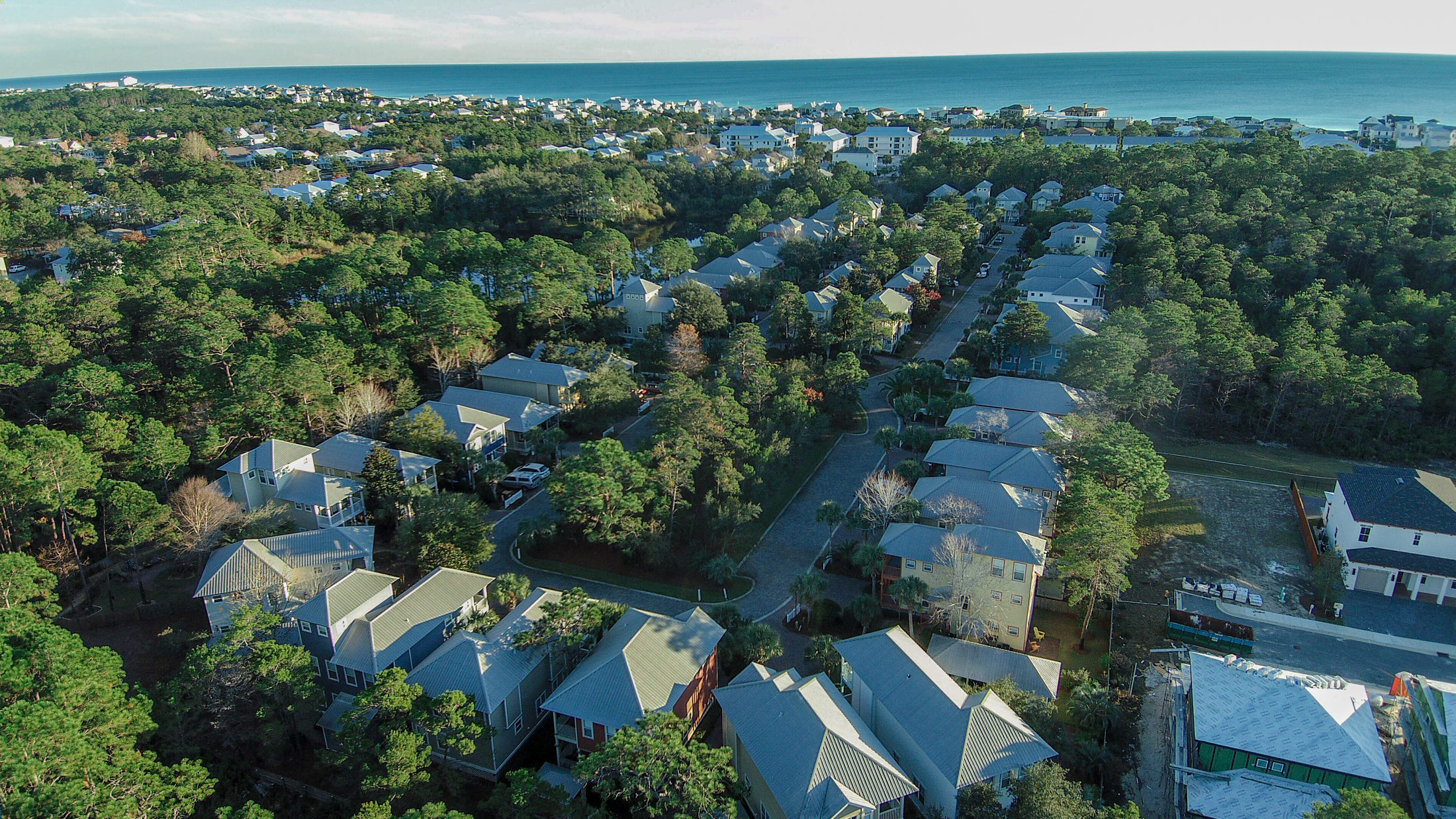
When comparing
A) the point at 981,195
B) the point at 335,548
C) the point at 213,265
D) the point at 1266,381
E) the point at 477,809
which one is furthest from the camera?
the point at 981,195

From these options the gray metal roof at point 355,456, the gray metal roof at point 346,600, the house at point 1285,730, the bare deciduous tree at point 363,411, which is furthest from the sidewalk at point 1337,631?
the bare deciduous tree at point 363,411

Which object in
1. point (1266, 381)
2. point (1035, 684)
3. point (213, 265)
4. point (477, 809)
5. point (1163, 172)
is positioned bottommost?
point (477, 809)

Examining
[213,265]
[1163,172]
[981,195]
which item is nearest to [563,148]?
[981,195]

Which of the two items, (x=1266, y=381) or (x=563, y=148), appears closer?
(x=1266, y=381)

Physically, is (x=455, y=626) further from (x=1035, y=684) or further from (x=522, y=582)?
(x=1035, y=684)

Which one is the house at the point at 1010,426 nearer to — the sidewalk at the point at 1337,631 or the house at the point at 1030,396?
the house at the point at 1030,396

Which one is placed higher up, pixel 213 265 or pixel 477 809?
pixel 213 265

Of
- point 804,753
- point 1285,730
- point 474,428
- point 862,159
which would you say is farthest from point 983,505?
point 862,159

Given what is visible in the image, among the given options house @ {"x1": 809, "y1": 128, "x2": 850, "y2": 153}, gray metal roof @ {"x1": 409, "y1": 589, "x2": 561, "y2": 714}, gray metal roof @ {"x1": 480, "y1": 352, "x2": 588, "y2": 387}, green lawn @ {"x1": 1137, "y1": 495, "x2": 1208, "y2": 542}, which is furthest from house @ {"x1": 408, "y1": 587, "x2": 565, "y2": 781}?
house @ {"x1": 809, "y1": 128, "x2": 850, "y2": 153}
